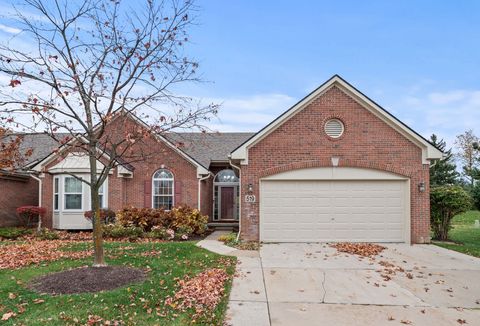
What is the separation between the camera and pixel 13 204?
17000mm

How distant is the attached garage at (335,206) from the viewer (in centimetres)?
1221

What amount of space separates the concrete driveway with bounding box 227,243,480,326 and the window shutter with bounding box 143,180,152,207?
817cm

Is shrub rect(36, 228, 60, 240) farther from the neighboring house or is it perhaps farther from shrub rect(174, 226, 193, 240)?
the neighboring house

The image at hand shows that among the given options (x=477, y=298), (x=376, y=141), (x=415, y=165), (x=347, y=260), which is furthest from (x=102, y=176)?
(x=415, y=165)

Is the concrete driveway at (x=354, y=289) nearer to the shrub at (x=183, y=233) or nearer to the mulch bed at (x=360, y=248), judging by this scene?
the mulch bed at (x=360, y=248)

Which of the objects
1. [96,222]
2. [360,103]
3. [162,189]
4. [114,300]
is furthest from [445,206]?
[114,300]

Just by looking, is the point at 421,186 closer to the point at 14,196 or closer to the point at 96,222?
the point at 96,222

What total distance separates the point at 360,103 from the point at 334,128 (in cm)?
125

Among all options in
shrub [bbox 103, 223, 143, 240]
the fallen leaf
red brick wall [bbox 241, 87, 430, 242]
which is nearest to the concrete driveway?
red brick wall [bbox 241, 87, 430, 242]

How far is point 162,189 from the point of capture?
55.5ft

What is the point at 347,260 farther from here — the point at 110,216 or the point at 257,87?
the point at 110,216

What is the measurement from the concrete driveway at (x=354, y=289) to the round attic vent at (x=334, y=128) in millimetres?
4304

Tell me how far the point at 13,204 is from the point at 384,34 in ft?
59.2

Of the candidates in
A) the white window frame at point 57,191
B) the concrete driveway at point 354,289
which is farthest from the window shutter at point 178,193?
the concrete driveway at point 354,289
